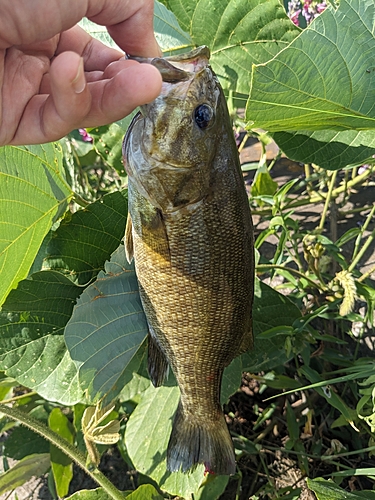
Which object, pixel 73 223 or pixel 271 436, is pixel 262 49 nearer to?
pixel 73 223

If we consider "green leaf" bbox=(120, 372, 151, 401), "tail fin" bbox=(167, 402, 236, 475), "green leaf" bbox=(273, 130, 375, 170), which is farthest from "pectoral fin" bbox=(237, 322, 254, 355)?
"green leaf" bbox=(273, 130, 375, 170)

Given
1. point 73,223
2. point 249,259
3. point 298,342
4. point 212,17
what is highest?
point 212,17

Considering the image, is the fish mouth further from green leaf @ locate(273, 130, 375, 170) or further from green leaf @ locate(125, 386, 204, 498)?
green leaf @ locate(125, 386, 204, 498)

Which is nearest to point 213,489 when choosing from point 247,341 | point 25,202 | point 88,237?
point 247,341

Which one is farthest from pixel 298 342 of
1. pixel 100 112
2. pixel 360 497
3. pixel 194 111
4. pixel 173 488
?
pixel 100 112

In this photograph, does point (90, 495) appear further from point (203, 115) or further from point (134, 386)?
point (203, 115)

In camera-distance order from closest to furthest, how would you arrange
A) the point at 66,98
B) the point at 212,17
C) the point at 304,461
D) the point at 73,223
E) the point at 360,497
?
the point at 66,98, the point at 360,497, the point at 73,223, the point at 212,17, the point at 304,461
